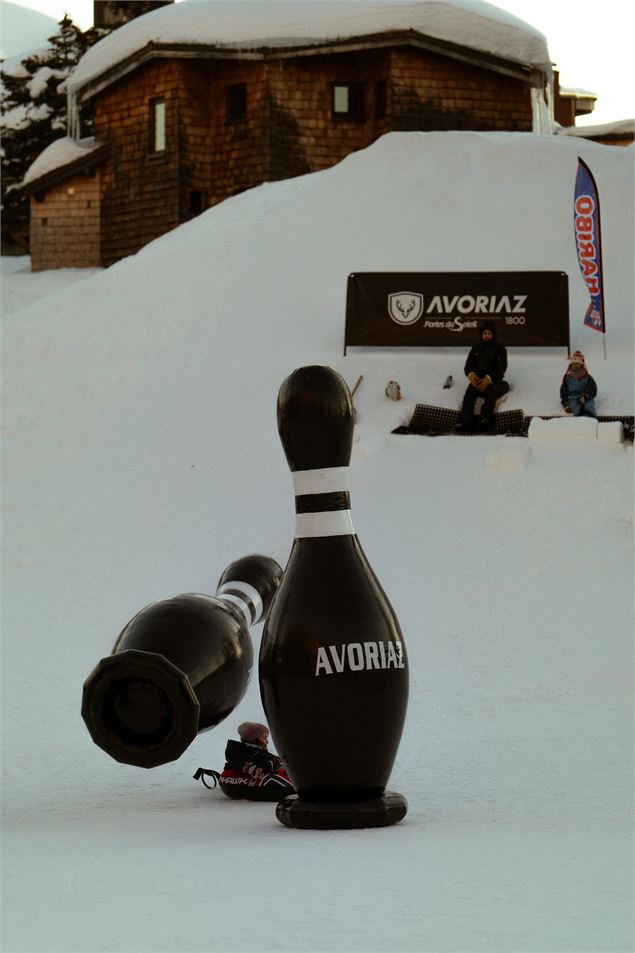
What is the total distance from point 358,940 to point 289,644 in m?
2.04

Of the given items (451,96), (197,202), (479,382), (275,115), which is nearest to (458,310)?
(479,382)

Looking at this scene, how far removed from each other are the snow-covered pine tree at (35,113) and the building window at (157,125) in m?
11.4

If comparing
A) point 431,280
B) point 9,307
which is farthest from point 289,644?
point 9,307

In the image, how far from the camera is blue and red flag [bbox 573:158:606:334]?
18.5 m

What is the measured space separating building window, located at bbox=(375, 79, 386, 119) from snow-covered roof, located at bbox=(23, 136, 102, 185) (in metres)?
7.04

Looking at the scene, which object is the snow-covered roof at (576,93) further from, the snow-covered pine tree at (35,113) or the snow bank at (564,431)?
the snow bank at (564,431)

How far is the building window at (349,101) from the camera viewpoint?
3166cm

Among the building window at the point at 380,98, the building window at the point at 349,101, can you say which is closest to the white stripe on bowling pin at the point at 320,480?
the building window at the point at 380,98

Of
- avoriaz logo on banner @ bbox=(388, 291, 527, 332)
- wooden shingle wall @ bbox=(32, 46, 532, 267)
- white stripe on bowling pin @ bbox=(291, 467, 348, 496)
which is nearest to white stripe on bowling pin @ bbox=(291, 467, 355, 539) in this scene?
white stripe on bowling pin @ bbox=(291, 467, 348, 496)

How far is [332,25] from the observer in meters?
30.7

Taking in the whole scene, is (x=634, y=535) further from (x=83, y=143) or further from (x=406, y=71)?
(x=83, y=143)

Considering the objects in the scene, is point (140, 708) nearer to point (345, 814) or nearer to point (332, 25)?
point (345, 814)

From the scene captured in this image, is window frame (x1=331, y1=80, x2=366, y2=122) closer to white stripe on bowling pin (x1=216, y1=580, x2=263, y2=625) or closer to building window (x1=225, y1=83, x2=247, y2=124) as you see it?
building window (x1=225, y1=83, x2=247, y2=124)

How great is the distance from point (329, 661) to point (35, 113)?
4315 centimetres
